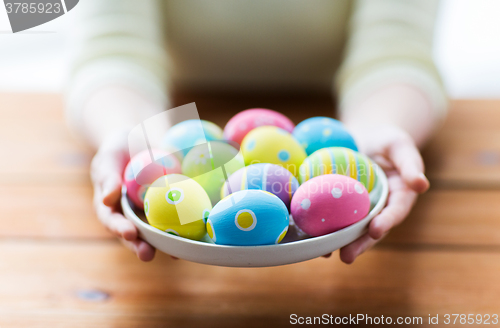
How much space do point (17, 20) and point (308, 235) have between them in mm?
516

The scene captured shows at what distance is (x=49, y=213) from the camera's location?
0.66 m

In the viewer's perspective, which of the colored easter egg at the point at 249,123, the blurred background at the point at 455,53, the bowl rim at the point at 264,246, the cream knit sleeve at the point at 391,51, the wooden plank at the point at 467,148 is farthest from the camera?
the blurred background at the point at 455,53

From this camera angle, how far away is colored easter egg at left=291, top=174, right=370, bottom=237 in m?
0.46

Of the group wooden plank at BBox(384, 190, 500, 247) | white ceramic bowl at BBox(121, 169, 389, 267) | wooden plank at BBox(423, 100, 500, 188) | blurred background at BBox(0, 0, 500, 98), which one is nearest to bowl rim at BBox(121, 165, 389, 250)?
white ceramic bowl at BBox(121, 169, 389, 267)

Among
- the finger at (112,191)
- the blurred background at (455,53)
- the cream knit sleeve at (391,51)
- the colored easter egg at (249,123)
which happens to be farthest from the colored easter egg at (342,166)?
the blurred background at (455,53)

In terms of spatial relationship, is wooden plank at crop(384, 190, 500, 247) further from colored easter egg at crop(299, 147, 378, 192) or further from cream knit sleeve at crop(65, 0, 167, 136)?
cream knit sleeve at crop(65, 0, 167, 136)

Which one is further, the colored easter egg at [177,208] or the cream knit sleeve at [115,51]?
the cream knit sleeve at [115,51]

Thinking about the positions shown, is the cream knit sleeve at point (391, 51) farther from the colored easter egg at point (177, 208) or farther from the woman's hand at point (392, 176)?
the colored easter egg at point (177, 208)

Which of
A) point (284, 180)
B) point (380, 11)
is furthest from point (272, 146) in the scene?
point (380, 11)

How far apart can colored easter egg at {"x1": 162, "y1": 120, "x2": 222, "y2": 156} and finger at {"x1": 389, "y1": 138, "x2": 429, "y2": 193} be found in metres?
0.26

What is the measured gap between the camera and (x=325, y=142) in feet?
1.98

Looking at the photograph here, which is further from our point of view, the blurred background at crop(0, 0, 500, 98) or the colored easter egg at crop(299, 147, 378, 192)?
the blurred background at crop(0, 0, 500, 98)

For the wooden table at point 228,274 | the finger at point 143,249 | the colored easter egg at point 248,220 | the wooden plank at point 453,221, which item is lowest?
the wooden plank at point 453,221

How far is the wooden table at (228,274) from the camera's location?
48cm
